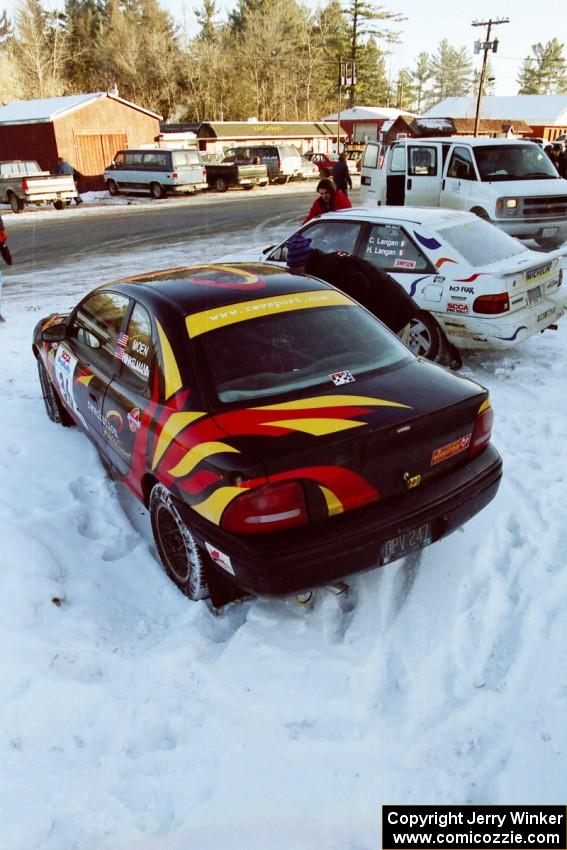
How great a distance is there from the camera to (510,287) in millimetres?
5727

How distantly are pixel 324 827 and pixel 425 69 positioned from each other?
136660mm

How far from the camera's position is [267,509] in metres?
2.70

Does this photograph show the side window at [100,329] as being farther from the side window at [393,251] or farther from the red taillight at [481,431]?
the side window at [393,251]

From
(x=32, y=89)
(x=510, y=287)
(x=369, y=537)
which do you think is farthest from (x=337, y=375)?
(x=32, y=89)

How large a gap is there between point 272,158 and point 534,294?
2842cm

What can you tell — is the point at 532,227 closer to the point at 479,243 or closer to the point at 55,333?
the point at 479,243

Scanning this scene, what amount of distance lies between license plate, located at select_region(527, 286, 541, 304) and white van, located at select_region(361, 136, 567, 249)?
230 inches

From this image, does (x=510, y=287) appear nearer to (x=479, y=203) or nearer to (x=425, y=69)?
(x=479, y=203)

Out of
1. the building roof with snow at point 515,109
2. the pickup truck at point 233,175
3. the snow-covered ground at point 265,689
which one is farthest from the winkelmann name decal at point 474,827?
the building roof with snow at point 515,109

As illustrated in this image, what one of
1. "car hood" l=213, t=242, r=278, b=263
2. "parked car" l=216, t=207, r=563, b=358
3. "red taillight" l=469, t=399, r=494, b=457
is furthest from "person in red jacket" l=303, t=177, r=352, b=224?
"red taillight" l=469, t=399, r=494, b=457

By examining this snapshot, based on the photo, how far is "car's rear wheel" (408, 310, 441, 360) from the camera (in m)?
6.12

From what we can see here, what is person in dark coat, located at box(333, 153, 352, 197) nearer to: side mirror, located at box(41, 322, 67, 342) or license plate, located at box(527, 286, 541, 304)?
license plate, located at box(527, 286, 541, 304)

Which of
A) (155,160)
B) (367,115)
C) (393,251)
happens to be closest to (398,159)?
(393,251)

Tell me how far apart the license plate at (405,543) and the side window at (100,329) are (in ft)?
6.35
